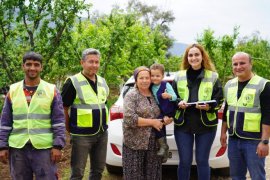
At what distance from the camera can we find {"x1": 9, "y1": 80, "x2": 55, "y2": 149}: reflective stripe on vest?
350 centimetres

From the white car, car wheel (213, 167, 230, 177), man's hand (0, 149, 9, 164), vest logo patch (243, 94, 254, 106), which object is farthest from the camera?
car wheel (213, 167, 230, 177)

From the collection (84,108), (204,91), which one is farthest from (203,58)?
(84,108)

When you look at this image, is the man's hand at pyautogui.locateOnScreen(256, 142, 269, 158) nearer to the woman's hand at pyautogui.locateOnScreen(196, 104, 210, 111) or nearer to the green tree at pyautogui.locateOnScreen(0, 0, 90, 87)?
the woman's hand at pyautogui.locateOnScreen(196, 104, 210, 111)

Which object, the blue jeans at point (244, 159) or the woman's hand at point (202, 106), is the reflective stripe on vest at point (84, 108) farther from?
the blue jeans at point (244, 159)

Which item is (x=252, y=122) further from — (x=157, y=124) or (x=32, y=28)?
(x=32, y=28)

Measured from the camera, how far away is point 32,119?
11.5ft

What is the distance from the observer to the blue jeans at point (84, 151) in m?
4.09

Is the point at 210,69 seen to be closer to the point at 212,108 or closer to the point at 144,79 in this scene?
the point at 212,108

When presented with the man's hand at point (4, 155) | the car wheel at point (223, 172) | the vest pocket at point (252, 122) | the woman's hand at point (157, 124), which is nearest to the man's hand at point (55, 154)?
the man's hand at point (4, 155)

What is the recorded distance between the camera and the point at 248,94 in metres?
3.74

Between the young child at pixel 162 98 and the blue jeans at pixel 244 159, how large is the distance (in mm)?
732

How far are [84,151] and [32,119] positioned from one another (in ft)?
2.77

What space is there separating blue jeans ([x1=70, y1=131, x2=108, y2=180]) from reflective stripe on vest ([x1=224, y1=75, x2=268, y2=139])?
60.8 inches

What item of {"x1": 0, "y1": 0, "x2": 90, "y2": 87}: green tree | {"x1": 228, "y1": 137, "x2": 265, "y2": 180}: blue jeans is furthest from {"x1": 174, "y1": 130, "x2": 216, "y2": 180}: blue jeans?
{"x1": 0, "y1": 0, "x2": 90, "y2": 87}: green tree
